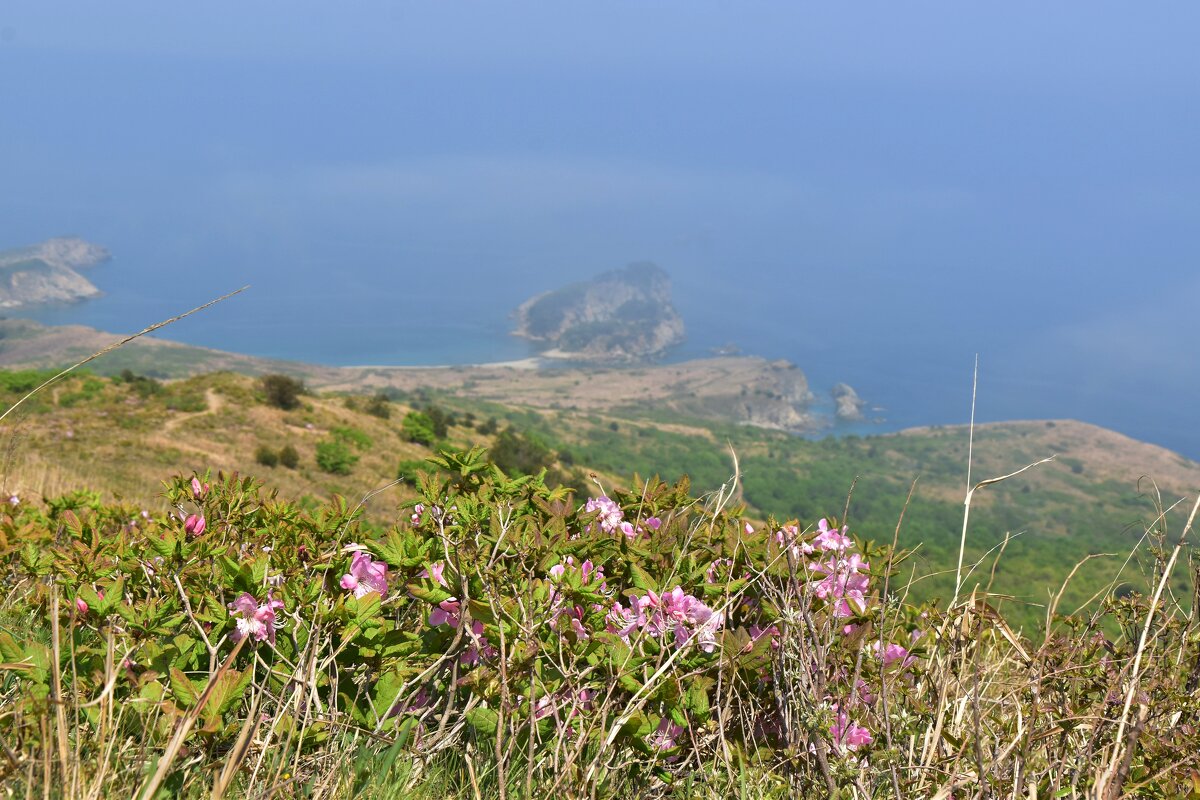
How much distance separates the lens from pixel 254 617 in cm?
171

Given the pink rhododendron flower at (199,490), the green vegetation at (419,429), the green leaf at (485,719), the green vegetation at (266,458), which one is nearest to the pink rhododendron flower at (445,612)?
the green leaf at (485,719)

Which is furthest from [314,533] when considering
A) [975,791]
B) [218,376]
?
[218,376]

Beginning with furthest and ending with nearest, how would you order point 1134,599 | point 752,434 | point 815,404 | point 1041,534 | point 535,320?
point 535,320
point 815,404
point 752,434
point 1041,534
point 1134,599

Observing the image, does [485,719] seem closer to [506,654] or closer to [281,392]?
[506,654]

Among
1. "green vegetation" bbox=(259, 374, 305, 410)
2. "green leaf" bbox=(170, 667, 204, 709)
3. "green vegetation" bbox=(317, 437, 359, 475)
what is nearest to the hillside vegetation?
"green leaf" bbox=(170, 667, 204, 709)

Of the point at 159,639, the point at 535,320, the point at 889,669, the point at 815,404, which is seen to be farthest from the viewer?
the point at 535,320

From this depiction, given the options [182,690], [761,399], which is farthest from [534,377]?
[182,690]

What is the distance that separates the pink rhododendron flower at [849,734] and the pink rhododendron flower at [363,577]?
3.44 ft

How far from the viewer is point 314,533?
230 centimetres

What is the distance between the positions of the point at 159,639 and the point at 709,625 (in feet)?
3.89

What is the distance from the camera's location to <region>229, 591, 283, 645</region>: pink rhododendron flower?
5.53 ft

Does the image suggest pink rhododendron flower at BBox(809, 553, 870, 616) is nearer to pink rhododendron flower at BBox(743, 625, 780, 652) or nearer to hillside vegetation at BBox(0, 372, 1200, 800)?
hillside vegetation at BBox(0, 372, 1200, 800)

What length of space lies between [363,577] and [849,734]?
114 cm

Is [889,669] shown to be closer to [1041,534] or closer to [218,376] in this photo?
[218,376]
